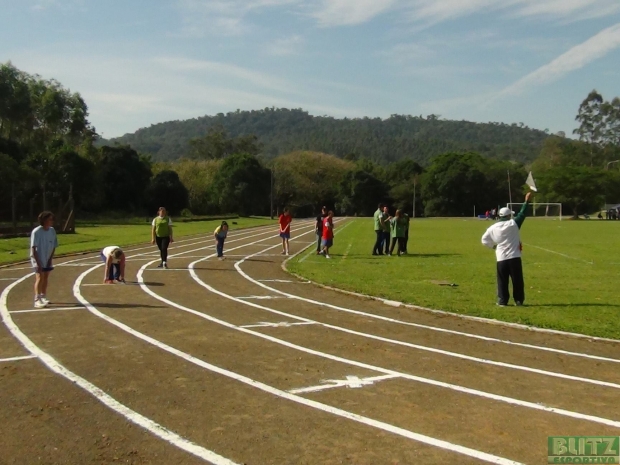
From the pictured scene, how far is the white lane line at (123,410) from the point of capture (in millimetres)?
4988

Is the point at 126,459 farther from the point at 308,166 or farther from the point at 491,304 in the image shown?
the point at 308,166

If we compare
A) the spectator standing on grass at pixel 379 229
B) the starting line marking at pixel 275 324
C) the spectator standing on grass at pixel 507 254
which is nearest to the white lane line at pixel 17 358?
the starting line marking at pixel 275 324

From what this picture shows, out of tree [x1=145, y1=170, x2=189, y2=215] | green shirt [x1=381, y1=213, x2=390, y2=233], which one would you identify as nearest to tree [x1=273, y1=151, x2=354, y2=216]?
tree [x1=145, y1=170, x2=189, y2=215]

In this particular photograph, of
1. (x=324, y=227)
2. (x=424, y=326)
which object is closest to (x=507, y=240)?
(x=424, y=326)

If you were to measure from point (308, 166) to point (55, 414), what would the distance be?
350 feet

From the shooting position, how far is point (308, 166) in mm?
111875

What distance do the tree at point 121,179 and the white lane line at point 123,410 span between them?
6796 cm

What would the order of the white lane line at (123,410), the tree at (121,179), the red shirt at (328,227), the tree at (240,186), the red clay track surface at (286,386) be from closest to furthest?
the white lane line at (123,410), the red clay track surface at (286,386), the red shirt at (328,227), the tree at (121,179), the tree at (240,186)

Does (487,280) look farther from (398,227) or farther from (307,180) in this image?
(307,180)

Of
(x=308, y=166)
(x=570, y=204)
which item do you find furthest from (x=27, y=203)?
(x=308, y=166)

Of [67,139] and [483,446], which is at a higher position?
[67,139]

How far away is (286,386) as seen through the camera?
6801 millimetres

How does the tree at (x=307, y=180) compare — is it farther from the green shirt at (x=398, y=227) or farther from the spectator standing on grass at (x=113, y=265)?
the spectator standing on grass at (x=113, y=265)

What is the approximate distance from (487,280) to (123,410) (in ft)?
39.1
